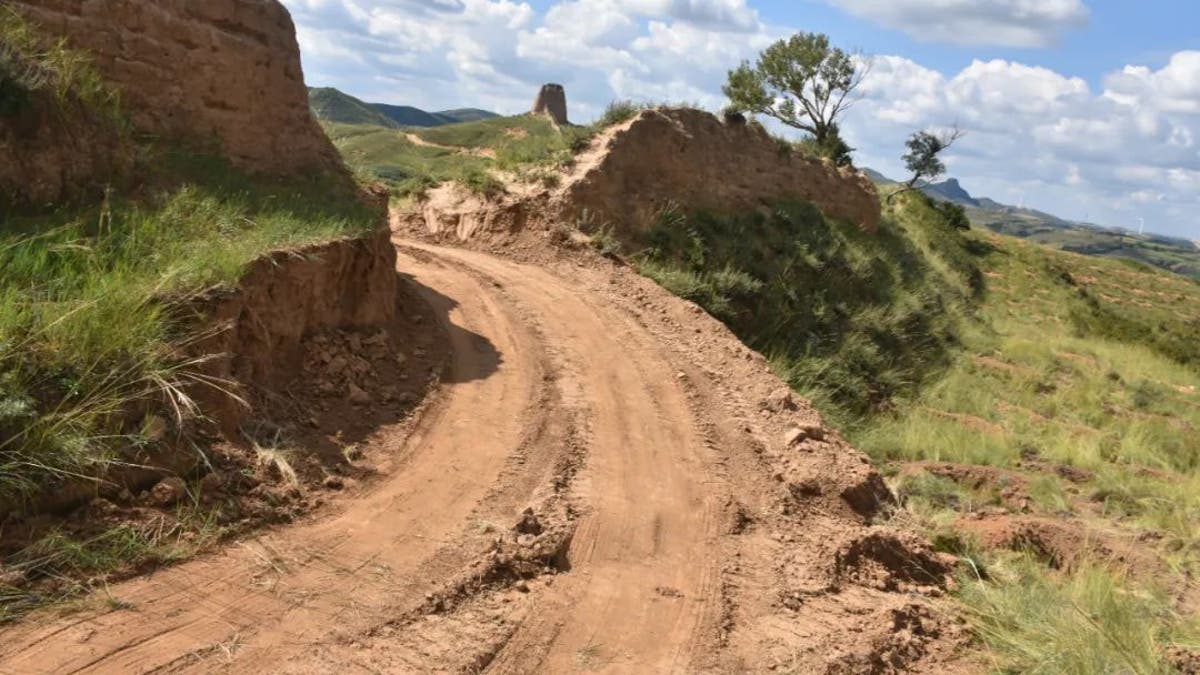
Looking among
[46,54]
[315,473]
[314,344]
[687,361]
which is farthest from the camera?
[687,361]

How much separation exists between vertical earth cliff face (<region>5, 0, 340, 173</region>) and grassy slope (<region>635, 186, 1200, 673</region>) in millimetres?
5388

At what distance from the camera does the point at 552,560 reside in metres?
5.11

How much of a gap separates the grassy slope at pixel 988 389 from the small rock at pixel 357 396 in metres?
4.24

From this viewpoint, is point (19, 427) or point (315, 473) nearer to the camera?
point (19, 427)

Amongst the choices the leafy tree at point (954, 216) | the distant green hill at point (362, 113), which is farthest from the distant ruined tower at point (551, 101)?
the leafy tree at point (954, 216)

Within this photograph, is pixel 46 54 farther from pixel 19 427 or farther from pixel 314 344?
pixel 19 427

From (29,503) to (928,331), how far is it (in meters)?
15.8

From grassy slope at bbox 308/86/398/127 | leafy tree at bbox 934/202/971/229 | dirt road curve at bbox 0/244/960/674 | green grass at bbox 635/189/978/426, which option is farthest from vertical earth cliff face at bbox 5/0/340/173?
grassy slope at bbox 308/86/398/127

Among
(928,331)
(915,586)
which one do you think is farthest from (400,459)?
(928,331)

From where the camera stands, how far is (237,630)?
3.79 meters

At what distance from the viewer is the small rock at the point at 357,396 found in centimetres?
631

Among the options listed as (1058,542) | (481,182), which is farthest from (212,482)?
(481,182)

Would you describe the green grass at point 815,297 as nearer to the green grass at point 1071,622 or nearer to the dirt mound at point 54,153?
the green grass at point 1071,622

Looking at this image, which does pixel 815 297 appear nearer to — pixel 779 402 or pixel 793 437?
pixel 779 402
